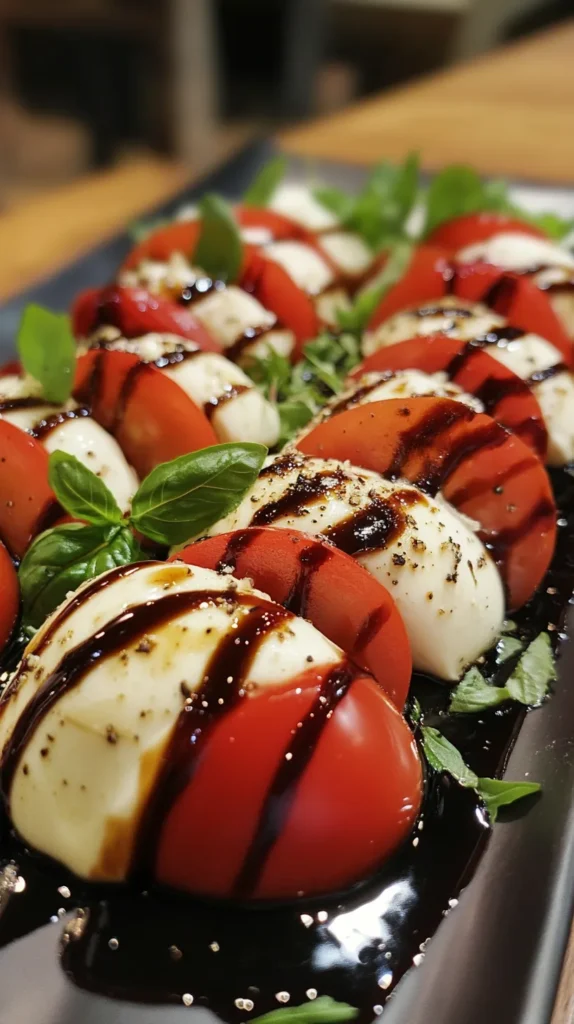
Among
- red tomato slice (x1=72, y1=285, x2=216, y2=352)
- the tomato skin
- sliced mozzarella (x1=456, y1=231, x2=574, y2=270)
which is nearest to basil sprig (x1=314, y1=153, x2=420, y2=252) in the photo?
sliced mozzarella (x1=456, y1=231, x2=574, y2=270)

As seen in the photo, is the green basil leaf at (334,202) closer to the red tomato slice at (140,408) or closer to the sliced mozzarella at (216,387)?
the sliced mozzarella at (216,387)

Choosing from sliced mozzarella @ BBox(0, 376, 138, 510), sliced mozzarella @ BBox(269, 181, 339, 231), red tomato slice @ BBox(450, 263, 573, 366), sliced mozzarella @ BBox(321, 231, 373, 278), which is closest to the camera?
sliced mozzarella @ BBox(0, 376, 138, 510)

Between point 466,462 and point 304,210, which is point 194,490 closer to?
Result: point 466,462

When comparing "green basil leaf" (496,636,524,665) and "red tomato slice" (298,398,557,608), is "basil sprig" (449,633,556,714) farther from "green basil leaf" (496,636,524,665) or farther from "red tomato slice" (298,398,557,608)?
"red tomato slice" (298,398,557,608)

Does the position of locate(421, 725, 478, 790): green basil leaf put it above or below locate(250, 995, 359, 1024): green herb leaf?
above

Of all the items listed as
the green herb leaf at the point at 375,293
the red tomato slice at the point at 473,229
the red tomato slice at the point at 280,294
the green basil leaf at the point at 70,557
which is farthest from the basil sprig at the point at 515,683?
the red tomato slice at the point at 473,229
